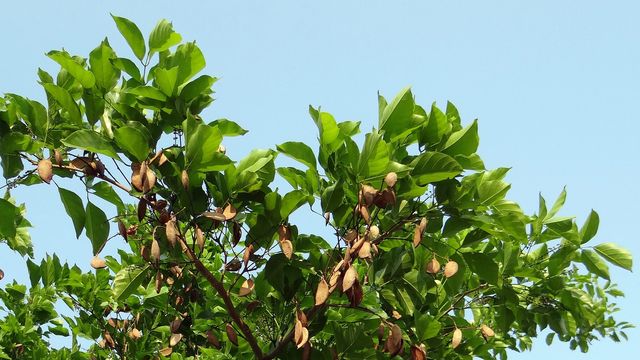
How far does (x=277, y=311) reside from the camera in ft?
11.9

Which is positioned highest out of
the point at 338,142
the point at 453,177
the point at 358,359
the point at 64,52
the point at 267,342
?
the point at 64,52

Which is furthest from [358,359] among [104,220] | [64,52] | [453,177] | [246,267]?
[64,52]

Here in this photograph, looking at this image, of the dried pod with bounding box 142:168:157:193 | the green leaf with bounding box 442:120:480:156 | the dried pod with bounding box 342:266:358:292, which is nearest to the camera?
the dried pod with bounding box 342:266:358:292

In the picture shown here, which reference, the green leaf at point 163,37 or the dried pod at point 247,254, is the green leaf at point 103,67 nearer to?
the green leaf at point 163,37

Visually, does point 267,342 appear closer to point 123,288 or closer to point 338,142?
point 123,288

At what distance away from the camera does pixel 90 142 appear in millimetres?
2986

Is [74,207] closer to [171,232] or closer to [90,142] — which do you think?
[90,142]

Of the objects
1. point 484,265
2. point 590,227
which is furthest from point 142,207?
point 590,227

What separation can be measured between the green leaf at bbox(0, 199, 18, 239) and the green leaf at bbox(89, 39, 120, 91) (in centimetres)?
58

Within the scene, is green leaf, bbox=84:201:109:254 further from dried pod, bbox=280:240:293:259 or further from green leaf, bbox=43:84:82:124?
dried pod, bbox=280:240:293:259

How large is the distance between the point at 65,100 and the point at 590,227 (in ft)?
7.78

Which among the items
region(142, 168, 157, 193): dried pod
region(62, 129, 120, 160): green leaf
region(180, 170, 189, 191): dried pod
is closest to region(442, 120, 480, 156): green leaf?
region(180, 170, 189, 191): dried pod

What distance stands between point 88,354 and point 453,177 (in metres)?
3.23

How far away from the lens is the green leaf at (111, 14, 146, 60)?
10.9ft
